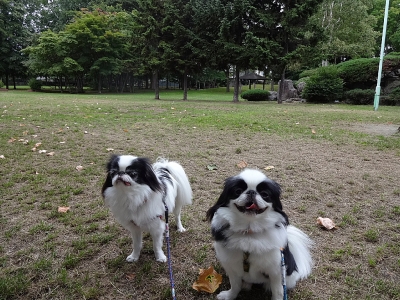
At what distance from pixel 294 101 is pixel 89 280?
19.0m

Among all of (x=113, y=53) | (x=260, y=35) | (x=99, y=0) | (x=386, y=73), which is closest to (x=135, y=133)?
(x=260, y=35)

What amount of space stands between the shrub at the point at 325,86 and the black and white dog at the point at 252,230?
17.9 meters

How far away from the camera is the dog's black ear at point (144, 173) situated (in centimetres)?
211

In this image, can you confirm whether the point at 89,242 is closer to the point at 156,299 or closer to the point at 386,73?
the point at 156,299

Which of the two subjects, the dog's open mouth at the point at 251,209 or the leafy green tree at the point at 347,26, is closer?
the dog's open mouth at the point at 251,209

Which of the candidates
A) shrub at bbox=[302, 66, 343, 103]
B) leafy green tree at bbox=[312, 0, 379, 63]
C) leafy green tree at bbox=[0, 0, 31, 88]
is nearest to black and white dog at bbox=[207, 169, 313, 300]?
shrub at bbox=[302, 66, 343, 103]

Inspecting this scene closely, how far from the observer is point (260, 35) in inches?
647

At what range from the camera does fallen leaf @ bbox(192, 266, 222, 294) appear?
6.62 ft

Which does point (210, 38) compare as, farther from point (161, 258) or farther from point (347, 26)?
point (347, 26)

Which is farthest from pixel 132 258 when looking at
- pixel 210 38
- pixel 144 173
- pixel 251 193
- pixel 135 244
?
pixel 210 38

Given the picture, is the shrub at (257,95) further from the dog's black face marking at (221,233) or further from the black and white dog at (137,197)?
the dog's black face marking at (221,233)

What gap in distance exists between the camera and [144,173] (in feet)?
7.07

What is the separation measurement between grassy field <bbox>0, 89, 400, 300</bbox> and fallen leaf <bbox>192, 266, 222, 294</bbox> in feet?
0.23

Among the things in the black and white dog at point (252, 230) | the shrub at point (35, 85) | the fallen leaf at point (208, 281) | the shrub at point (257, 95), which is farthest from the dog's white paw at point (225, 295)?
the shrub at point (35, 85)
